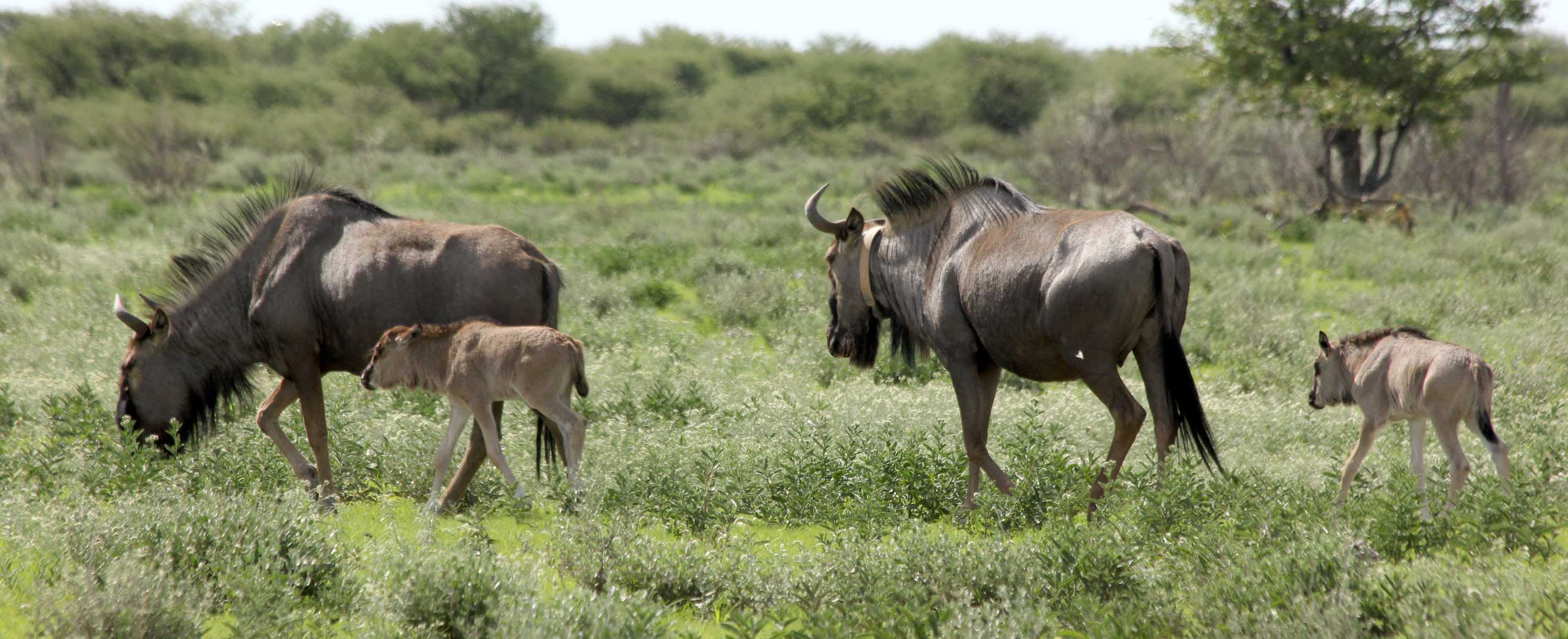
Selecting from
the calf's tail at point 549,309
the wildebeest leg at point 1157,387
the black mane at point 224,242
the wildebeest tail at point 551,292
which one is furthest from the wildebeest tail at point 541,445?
the wildebeest leg at point 1157,387

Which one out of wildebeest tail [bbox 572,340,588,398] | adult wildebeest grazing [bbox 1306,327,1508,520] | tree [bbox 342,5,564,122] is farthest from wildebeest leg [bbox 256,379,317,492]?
tree [bbox 342,5,564,122]

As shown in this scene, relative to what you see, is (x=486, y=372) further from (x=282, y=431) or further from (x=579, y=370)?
(x=282, y=431)

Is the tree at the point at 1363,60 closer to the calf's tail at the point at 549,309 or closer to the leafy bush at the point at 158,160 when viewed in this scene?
the calf's tail at the point at 549,309

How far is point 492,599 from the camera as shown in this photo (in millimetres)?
4477

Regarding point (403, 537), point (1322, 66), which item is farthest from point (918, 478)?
point (1322, 66)

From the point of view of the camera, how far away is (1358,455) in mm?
6086

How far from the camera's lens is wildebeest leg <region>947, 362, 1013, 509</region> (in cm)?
619

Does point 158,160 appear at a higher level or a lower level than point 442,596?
lower

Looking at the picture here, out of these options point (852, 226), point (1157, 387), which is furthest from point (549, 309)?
point (1157, 387)

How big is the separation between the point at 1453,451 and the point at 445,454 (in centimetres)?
487

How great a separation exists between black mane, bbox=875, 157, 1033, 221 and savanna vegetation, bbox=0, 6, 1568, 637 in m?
0.97

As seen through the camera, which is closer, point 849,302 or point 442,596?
point 442,596

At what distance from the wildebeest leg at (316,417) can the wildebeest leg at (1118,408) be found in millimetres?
3971

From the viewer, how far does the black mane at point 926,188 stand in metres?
6.88
